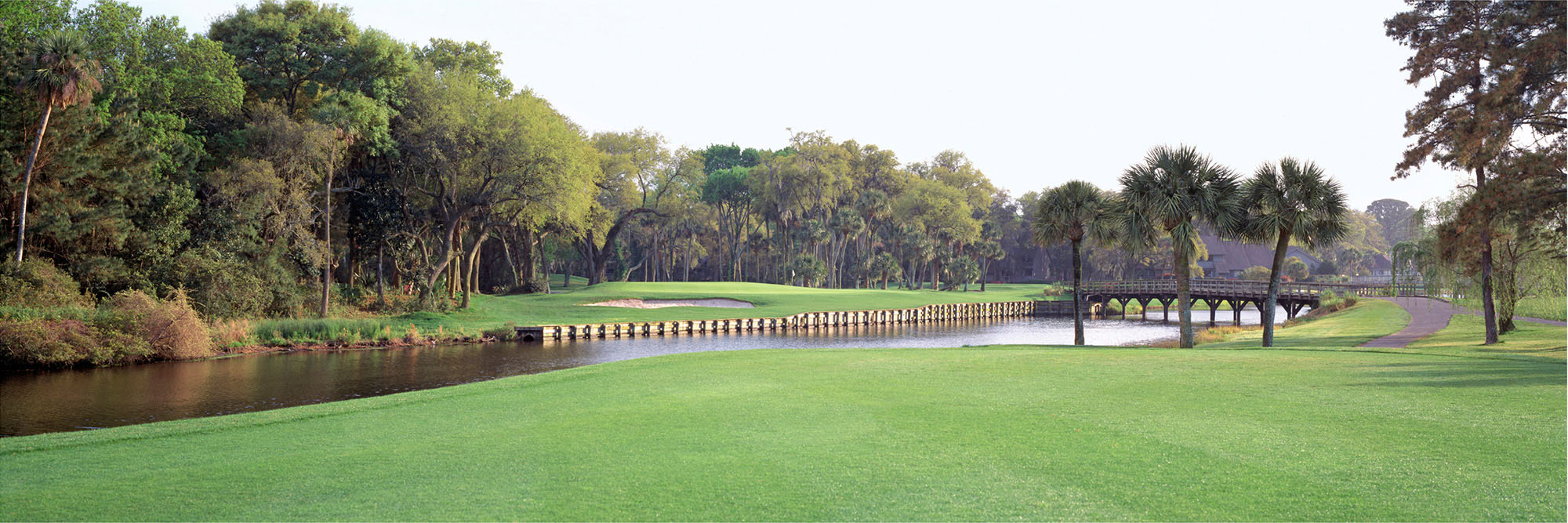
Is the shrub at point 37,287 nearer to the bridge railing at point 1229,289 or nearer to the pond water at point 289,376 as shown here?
the pond water at point 289,376

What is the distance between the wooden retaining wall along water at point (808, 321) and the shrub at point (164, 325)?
13257 millimetres

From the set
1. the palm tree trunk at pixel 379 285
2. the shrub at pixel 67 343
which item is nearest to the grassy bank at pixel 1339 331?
the shrub at pixel 67 343

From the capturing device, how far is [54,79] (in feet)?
91.9

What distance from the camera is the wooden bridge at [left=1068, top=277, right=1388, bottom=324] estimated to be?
60750 millimetres

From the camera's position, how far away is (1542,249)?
27.3m

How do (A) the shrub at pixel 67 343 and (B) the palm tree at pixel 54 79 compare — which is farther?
(B) the palm tree at pixel 54 79

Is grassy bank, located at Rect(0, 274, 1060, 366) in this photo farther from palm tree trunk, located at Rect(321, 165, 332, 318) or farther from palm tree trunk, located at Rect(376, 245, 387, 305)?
palm tree trunk, located at Rect(376, 245, 387, 305)

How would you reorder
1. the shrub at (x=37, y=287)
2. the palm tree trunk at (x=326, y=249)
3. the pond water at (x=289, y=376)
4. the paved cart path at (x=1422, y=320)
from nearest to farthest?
1. the pond water at (x=289, y=376)
2. the shrub at (x=37, y=287)
3. the paved cart path at (x=1422, y=320)
4. the palm tree trunk at (x=326, y=249)

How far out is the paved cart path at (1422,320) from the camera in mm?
29125

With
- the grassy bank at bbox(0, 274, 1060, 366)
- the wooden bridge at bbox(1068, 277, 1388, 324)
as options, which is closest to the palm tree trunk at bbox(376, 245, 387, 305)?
the grassy bank at bbox(0, 274, 1060, 366)

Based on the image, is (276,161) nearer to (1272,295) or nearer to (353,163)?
(353,163)

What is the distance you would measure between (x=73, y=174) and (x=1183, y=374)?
114ft

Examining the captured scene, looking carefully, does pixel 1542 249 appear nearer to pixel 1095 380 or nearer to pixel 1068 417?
pixel 1095 380

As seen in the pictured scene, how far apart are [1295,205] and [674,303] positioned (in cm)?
3550
